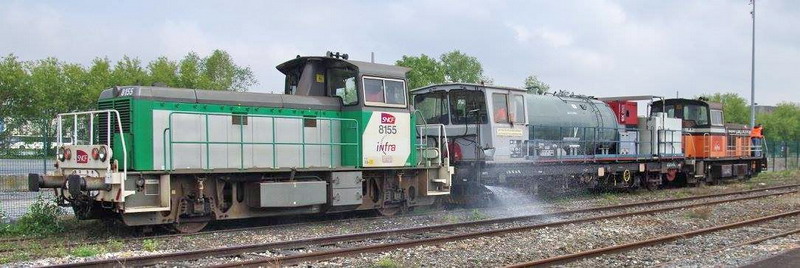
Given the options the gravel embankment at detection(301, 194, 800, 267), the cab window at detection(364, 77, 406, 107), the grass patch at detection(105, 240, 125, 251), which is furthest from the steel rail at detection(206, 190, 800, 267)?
the cab window at detection(364, 77, 406, 107)

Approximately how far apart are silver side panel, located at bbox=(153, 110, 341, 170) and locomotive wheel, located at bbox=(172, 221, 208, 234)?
1.04 metres

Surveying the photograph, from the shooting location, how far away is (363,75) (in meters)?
13.7

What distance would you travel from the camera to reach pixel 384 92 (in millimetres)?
14180

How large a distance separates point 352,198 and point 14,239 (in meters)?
6.04

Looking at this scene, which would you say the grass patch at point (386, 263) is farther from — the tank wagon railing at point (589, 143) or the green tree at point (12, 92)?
the green tree at point (12, 92)

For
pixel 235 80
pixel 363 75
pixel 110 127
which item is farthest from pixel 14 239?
pixel 235 80

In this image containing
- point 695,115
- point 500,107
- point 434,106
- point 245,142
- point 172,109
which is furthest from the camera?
point 695,115

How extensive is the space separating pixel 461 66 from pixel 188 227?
166ft

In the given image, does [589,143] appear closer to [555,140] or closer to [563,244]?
[555,140]

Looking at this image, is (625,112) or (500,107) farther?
(625,112)

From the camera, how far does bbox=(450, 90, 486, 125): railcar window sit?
17438 millimetres

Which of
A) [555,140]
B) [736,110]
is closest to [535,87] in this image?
[555,140]

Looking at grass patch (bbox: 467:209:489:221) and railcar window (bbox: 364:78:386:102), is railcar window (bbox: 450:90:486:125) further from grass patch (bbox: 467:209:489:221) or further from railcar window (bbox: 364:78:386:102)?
railcar window (bbox: 364:78:386:102)

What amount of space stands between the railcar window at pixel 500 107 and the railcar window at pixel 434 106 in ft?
4.43
